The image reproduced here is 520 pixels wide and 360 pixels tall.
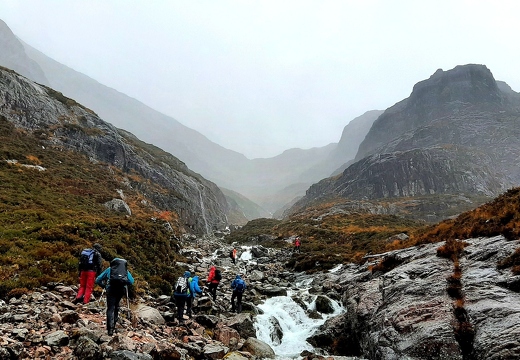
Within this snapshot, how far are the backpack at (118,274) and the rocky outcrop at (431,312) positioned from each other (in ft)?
35.0

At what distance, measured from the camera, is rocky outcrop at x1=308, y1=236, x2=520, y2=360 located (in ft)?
32.1

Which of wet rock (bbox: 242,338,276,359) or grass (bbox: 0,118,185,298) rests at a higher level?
wet rock (bbox: 242,338,276,359)

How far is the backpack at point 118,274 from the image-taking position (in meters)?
10.2

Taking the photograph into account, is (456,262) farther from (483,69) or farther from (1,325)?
(483,69)

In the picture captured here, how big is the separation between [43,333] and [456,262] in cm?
1710

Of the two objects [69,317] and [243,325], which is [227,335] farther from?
[69,317]

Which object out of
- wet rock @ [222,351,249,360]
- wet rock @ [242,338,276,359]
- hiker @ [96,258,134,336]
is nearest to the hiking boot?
hiker @ [96,258,134,336]

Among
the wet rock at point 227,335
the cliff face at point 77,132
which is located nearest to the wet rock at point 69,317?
the wet rock at point 227,335

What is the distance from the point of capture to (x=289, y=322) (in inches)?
752

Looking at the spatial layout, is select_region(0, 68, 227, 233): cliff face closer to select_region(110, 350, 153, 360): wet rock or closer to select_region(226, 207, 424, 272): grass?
select_region(226, 207, 424, 272): grass

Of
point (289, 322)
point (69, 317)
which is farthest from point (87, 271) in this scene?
point (289, 322)

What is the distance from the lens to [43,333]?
8930 millimetres

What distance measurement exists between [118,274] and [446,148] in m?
148

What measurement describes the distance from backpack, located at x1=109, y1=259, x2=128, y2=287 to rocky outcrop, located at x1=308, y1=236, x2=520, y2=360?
35.0 feet
